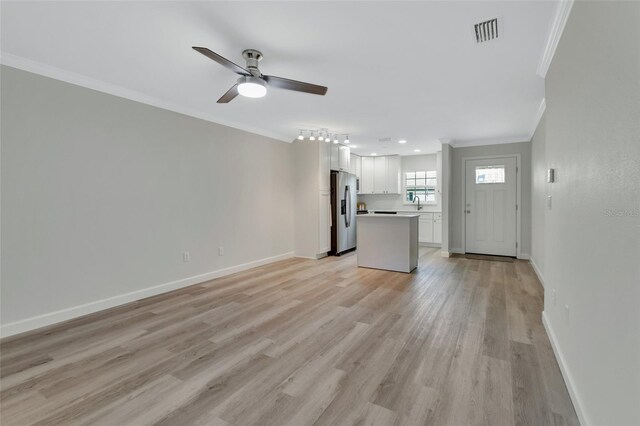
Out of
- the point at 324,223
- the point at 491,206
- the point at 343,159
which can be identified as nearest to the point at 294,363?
the point at 324,223

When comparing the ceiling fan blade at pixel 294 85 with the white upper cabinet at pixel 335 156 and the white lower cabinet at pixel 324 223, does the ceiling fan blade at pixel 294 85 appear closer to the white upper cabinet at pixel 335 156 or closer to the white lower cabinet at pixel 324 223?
the white lower cabinet at pixel 324 223

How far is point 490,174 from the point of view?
20.6 ft

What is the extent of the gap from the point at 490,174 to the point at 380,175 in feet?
9.29

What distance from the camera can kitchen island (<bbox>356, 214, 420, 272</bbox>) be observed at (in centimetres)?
480

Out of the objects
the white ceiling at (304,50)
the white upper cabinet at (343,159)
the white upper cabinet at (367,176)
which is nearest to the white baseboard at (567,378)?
the white ceiling at (304,50)

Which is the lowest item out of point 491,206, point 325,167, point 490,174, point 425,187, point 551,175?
point 491,206

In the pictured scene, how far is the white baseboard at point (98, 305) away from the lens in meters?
2.68

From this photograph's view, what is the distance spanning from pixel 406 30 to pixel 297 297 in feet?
9.82

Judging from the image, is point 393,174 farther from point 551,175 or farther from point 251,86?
point 251,86

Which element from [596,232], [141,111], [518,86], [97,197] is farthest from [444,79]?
[97,197]

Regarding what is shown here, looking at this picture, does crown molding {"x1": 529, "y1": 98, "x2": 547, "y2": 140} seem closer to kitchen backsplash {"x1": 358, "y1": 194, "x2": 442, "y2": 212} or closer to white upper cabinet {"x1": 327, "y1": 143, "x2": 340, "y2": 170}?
kitchen backsplash {"x1": 358, "y1": 194, "x2": 442, "y2": 212}

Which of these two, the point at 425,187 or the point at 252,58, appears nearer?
the point at 252,58

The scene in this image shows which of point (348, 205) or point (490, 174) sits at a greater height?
point (490, 174)

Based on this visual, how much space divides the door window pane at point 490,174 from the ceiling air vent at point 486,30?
15.1ft
